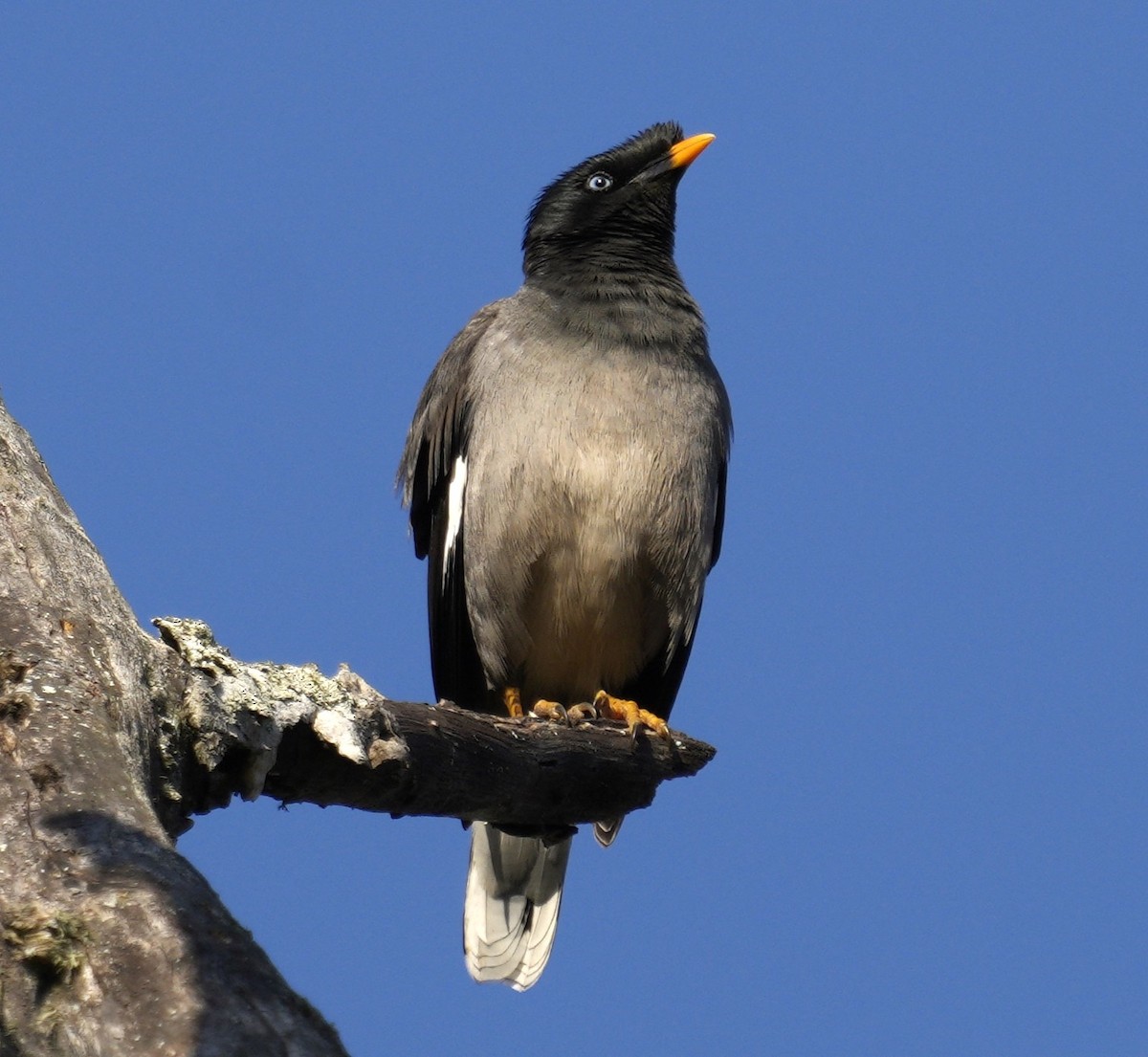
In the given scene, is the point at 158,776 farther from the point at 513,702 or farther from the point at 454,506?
the point at 454,506

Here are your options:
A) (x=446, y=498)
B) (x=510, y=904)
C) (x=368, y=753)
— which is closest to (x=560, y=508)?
(x=446, y=498)

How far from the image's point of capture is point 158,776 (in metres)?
3.15

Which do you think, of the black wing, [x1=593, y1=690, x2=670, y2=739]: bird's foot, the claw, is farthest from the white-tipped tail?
the claw

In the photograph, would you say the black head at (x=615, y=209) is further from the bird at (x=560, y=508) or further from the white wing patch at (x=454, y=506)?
the white wing patch at (x=454, y=506)

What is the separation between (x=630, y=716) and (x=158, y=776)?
2266mm

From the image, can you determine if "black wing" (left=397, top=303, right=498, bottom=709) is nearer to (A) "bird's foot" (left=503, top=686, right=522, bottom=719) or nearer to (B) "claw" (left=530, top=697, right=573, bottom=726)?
(A) "bird's foot" (left=503, top=686, right=522, bottom=719)

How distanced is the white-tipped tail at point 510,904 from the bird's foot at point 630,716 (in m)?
0.79

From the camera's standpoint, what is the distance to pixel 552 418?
5.63 m

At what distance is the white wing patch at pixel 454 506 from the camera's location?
5.95 meters

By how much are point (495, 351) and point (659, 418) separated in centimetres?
75

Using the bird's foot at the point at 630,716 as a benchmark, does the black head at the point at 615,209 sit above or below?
above

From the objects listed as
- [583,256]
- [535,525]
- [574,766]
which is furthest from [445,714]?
[583,256]

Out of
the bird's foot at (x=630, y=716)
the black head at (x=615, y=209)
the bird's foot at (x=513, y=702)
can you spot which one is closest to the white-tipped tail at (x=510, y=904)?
the bird's foot at (x=513, y=702)

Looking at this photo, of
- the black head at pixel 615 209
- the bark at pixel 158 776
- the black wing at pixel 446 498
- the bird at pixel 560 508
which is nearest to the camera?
the bark at pixel 158 776
